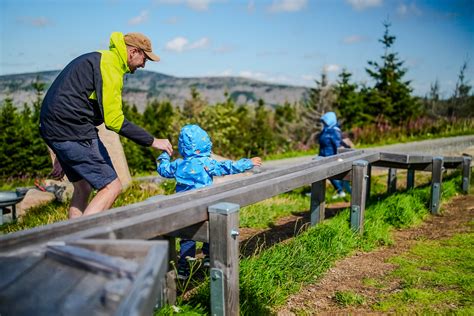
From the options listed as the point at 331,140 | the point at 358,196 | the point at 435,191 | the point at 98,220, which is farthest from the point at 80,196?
the point at 331,140

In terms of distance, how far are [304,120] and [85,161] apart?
31184 mm

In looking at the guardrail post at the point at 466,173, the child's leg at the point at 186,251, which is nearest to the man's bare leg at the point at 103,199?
the child's leg at the point at 186,251

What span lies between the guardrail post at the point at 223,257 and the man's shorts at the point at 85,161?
4.63ft

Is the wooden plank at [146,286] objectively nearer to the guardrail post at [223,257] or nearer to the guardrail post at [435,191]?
the guardrail post at [223,257]

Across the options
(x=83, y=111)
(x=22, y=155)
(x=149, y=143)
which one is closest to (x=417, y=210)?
(x=149, y=143)

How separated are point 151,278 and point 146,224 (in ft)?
2.70

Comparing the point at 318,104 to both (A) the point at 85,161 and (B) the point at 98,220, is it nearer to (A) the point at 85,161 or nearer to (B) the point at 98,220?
(A) the point at 85,161

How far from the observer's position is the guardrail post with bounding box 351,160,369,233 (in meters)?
4.91

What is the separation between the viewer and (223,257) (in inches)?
104

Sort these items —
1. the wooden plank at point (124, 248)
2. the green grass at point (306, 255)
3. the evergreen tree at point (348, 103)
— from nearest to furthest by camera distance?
the wooden plank at point (124, 248), the green grass at point (306, 255), the evergreen tree at point (348, 103)

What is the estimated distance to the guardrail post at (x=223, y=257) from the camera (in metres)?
2.63

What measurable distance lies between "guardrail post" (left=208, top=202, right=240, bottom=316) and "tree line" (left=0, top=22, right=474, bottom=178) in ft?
55.9

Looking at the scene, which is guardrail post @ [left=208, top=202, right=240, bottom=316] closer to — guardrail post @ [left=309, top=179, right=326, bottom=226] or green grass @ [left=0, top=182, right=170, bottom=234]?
guardrail post @ [left=309, top=179, right=326, bottom=226]

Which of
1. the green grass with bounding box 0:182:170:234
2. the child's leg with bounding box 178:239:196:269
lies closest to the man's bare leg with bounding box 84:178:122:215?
the child's leg with bounding box 178:239:196:269
